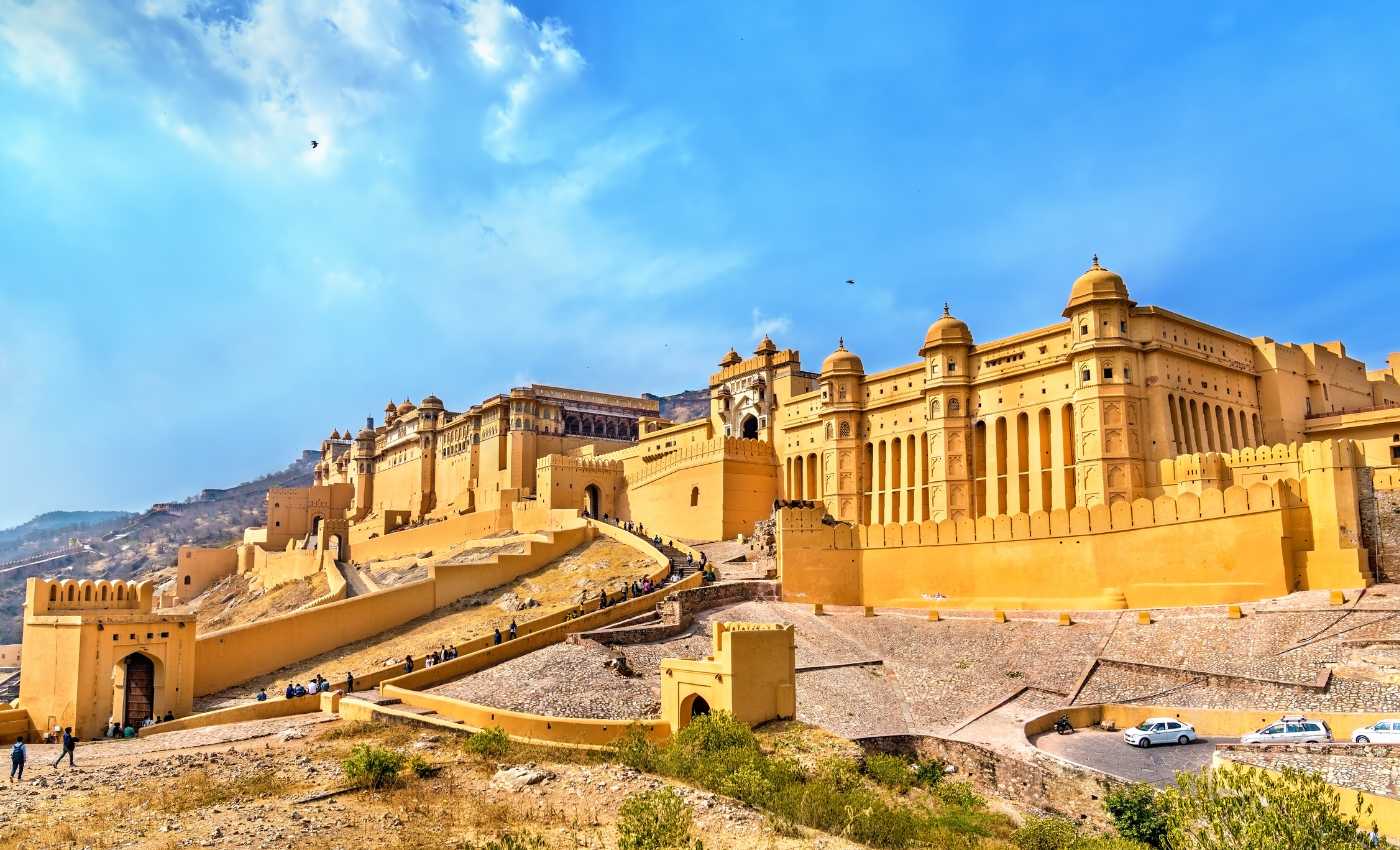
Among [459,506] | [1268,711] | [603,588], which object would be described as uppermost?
[459,506]

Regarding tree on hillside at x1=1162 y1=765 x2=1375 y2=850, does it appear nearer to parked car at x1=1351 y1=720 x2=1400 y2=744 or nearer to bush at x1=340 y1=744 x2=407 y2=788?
parked car at x1=1351 y1=720 x2=1400 y2=744

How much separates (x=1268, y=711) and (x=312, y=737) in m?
20.4

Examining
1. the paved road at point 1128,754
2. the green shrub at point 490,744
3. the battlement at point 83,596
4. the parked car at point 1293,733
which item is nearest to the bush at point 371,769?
the green shrub at point 490,744

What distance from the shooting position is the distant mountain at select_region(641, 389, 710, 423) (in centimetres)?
18488

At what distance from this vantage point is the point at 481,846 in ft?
49.3

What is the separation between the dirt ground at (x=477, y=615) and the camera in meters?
32.8

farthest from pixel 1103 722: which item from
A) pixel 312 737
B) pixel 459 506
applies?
pixel 459 506

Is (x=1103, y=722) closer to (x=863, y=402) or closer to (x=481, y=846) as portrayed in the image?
(x=481, y=846)

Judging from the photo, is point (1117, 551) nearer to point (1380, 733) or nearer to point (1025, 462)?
point (1025, 462)

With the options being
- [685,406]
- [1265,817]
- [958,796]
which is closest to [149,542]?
[685,406]

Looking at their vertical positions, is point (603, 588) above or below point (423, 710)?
above

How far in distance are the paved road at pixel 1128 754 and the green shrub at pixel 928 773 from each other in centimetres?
210

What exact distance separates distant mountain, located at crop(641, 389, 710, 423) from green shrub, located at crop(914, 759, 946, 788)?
157390mm

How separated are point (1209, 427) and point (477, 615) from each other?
90.1ft
